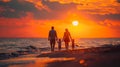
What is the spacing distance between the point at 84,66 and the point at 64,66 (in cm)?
115

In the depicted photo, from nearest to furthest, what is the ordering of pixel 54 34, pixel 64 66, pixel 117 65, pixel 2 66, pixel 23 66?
pixel 117 65 < pixel 64 66 < pixel 23 66 < pixel 2 66 < pixel 54 34

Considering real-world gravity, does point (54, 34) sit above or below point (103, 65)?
above

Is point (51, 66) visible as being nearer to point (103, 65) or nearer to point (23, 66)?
point (23, 66)

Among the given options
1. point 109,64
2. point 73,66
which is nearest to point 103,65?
point 109,64

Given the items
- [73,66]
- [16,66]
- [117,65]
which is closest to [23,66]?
[16,66]

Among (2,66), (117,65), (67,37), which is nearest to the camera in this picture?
(117,65)

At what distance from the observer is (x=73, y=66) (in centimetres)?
1459

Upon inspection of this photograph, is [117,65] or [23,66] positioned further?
[23,66]

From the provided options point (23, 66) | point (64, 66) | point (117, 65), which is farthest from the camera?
point (23, 66)

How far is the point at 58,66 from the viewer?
49.4 ft

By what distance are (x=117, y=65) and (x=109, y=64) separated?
2.04 feet

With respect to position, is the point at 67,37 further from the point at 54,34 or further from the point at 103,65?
the point at 103,65

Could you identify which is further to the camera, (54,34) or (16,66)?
(54,34)

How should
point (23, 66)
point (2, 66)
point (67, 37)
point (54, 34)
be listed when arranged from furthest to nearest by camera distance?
point (67, 37), point (54, 34), point (2, 66), point (23, 66)
